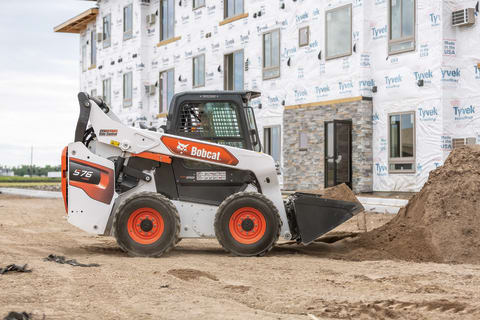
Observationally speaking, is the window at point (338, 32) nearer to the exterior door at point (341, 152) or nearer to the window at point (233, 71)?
the exterior door at point (341, 152)

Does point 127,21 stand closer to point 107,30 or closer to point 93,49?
point 107,30

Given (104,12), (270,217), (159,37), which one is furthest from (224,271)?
(104,12)

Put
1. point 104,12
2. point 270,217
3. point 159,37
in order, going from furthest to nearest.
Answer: point 104,12, point 159,37, point 270,217

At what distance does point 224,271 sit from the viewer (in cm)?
923

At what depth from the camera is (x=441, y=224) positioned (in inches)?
426

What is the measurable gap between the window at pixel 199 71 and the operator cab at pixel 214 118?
60.0 ft

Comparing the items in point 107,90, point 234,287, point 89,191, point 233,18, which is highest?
point 233,18

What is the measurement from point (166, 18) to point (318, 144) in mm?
13658

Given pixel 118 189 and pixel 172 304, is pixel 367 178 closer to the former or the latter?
pixel 118 189

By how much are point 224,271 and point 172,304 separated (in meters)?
2.42

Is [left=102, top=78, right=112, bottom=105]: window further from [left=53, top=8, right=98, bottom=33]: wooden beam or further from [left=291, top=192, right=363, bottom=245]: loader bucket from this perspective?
[left=291, top=192, right=363, bottom=245]: loader bucket

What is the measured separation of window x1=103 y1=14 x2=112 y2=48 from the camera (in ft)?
124

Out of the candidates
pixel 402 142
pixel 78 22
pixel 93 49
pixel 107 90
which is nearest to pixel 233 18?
pixel 402 142

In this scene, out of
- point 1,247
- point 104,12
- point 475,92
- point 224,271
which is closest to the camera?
point 224,271
